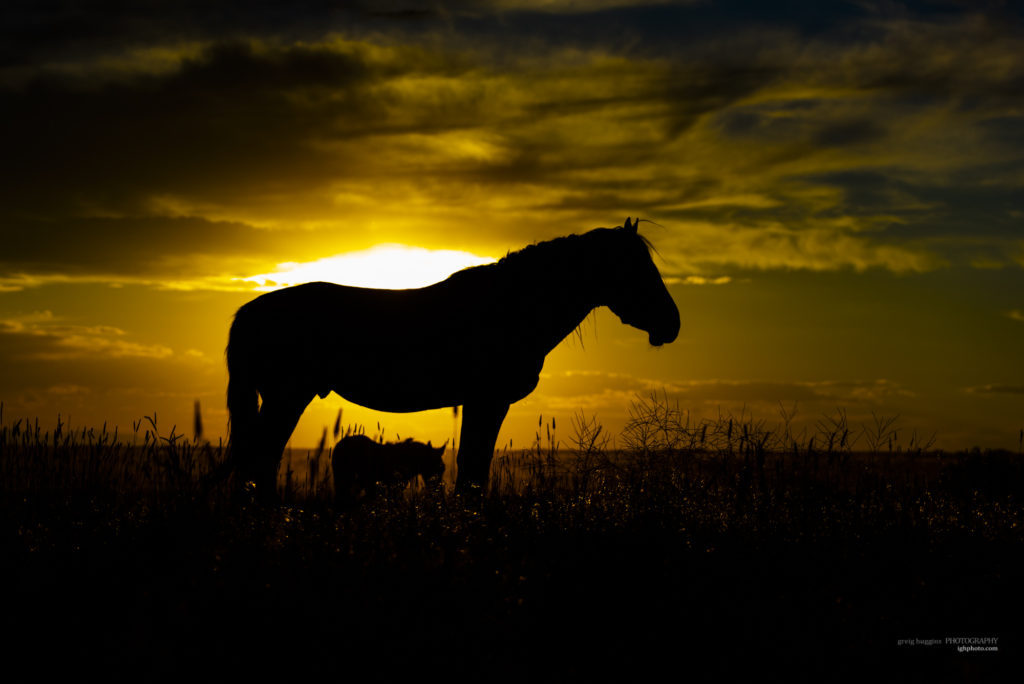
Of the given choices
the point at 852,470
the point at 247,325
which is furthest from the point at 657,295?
the point at 247,325

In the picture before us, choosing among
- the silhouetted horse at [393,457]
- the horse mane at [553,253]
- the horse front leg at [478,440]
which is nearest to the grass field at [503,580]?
the horse front leg at [478,440]

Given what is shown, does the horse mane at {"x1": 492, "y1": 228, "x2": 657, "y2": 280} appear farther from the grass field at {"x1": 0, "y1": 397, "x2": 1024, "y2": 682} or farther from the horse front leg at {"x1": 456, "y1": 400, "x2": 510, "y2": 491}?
the grass field at {"x1": 0, "y1": 397, "x2": 1024, "y2": 682}

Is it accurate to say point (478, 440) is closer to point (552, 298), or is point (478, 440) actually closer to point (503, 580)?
point (552, 298)

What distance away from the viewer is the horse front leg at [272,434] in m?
8.57

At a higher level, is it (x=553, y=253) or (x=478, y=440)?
(x=553, y=253)

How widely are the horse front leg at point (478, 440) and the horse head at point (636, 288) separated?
5.67ft

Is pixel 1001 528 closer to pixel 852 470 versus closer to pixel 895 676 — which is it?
pixel 852 470

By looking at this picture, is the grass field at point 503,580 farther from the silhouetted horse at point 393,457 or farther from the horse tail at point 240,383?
the silhouetted horse at point 393,457

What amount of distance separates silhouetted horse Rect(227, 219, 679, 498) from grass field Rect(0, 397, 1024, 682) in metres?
1.28

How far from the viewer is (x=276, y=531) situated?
584cm

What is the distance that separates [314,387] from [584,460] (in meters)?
3.34

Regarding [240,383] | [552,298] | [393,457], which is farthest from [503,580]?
[393,457]

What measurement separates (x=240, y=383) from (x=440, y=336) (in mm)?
2464

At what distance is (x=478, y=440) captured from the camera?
8.31 metres
